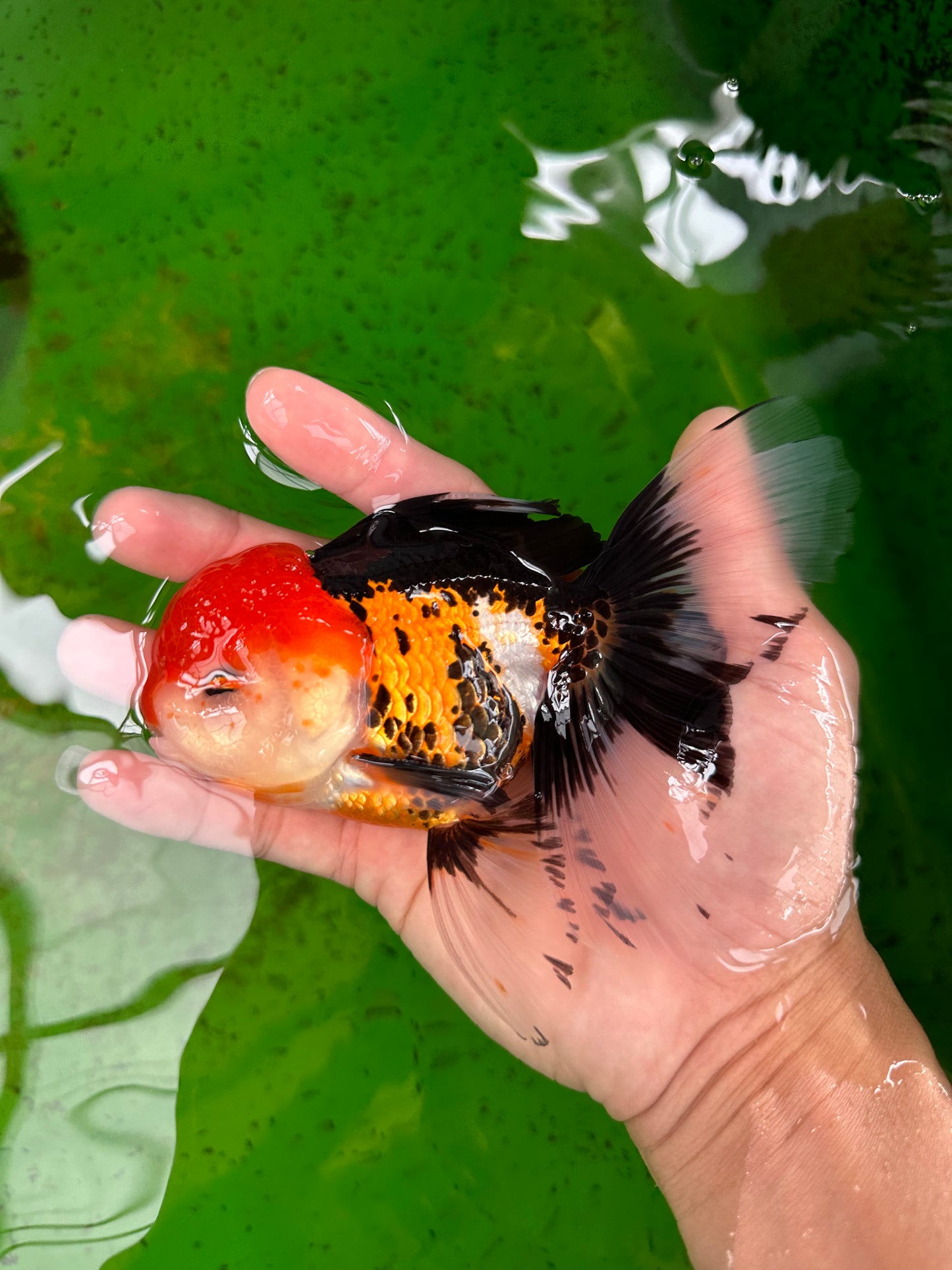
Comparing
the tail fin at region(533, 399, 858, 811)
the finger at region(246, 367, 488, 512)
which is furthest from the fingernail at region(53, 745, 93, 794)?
the tail fin at region(533, 399, 858, 811)

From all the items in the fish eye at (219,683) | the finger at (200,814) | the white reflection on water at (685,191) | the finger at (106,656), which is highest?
the white reflection on water at (685,191)

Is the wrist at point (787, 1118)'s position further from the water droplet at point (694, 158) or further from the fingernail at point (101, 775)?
the water droplet at point (694, 158)

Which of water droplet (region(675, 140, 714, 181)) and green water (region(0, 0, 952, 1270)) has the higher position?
water droplet (region(675, 140, 714, 181))

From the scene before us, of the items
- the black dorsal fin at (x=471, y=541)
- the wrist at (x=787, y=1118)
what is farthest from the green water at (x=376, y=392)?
the black dorsal fin at (x=471, y=541)

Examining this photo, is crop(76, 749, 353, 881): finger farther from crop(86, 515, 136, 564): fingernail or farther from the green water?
crop(86, 515, 136, 564): fingernail

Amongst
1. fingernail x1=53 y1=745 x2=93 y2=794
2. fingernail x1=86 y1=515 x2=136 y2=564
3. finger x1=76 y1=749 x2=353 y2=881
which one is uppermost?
fingernail x1=86 y1=515 x2=136 y2=564

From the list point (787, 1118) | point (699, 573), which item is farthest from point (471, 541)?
point (787, 1118)

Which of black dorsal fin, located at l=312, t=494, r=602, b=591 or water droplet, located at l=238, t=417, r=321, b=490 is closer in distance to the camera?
black dorsal fin, located at l=312, t=494, r=602, b=591
